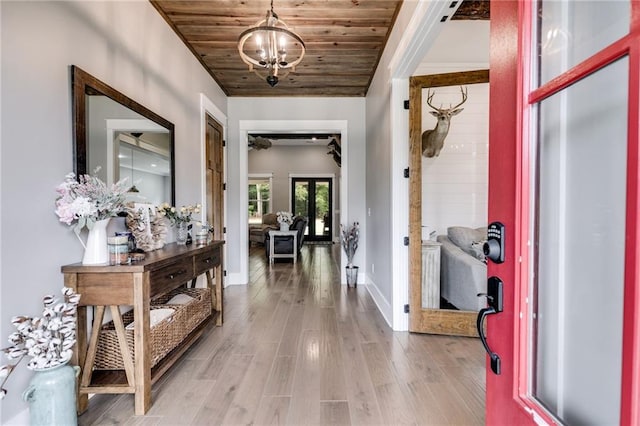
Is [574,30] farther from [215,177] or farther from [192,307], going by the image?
[215,177]

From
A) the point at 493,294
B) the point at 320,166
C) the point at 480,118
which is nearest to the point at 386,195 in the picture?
the point at 480,118

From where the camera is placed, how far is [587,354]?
2.47ft

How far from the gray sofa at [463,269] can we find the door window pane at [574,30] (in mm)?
2426

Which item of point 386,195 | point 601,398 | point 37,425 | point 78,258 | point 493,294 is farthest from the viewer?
point 386,195

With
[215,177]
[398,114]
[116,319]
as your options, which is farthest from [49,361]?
[215,177]

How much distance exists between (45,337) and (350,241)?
3.89 meters

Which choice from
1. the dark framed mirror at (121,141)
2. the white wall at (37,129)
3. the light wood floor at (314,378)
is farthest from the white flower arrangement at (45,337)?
the dark framed mirror at (121,141)

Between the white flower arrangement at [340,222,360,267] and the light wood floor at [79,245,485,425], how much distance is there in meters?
1.41

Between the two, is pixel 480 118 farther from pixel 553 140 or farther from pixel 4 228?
pixel 4 228

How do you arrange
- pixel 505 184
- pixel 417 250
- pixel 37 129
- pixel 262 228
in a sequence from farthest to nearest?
1. pixel 262 228
2. pixel 417 250
3. pixel 37 129
4. pixel 505 184

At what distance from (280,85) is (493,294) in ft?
14.7

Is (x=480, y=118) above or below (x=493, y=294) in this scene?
above

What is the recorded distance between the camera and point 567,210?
0.81 metres

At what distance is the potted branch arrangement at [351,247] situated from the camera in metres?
4.88
